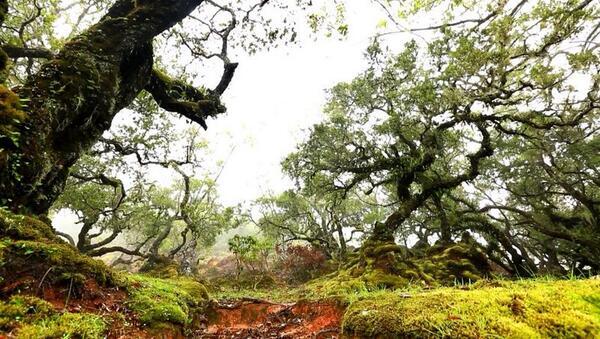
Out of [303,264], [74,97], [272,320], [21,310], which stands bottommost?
[272,320]

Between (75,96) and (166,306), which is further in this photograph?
(75,96)

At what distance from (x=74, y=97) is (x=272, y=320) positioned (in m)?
6.02

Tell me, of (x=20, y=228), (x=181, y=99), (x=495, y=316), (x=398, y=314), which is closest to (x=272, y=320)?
(x=20, y=228)

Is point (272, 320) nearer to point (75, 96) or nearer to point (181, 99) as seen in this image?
point (75, 96)

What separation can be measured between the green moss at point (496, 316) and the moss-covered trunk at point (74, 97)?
201 inches

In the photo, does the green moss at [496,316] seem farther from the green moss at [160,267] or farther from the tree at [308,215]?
the tree at [308,215]

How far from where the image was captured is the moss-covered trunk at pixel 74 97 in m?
4.85

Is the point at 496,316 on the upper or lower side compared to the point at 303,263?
lower

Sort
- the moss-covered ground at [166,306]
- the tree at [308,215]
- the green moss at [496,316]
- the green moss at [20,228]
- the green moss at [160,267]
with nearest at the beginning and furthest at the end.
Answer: the green moss at [496,316] → the moss-covered ground at [166,306] → the green moss at [20,228] → the green moss at [160,267] → the tree at [308,215]

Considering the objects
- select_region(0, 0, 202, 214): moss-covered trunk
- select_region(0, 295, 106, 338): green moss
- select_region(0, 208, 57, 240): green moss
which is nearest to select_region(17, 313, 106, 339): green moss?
select_region(0, 295, 106, 338): green moss

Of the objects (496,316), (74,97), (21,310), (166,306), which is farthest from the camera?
(74,97)

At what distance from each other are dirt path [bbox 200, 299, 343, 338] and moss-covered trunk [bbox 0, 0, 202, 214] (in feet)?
13.0

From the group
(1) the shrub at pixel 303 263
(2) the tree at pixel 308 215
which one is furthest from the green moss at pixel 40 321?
(2) the tree at pixel 308 215

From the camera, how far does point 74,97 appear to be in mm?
5684
